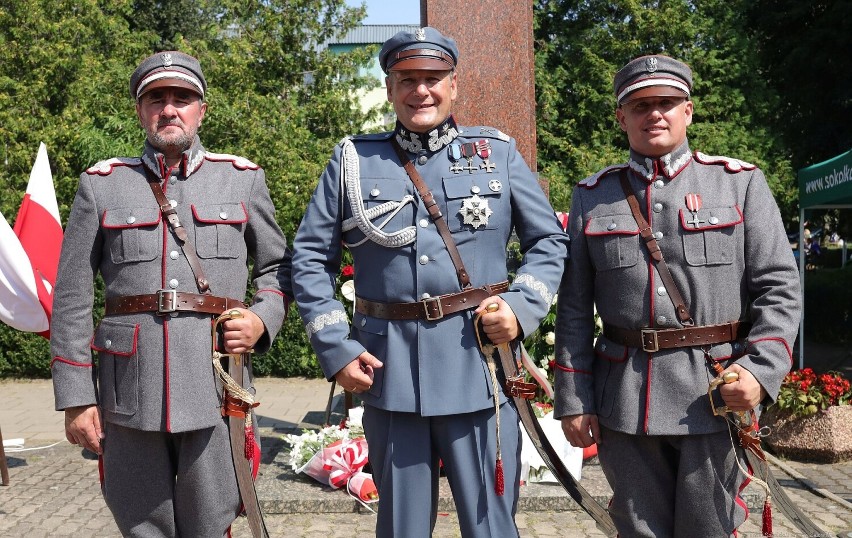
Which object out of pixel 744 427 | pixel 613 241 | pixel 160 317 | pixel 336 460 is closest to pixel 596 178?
pixel 613 241

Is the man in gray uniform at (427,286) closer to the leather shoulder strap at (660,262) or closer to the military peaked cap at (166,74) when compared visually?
the leather shoulder strap at (660,262)

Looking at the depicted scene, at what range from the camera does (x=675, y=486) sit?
3.05 metres

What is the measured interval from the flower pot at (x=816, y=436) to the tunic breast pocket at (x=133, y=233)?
187 inches

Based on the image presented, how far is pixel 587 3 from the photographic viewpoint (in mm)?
17547

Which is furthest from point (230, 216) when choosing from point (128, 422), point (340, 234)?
point (128, 422)

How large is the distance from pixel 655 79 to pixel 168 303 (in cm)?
178

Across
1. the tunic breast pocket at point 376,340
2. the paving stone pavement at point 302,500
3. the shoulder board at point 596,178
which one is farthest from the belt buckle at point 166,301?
the paving stone pavement at point 302,500

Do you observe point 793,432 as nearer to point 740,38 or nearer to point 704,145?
point 704,145

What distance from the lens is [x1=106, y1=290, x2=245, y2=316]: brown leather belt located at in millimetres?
3178

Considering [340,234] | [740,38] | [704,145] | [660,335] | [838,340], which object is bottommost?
[838,340]

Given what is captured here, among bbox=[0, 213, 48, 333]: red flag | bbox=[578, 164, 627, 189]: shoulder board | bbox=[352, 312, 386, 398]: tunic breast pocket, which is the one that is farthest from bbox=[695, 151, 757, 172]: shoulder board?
bbox=[0, 213, 48, 333]: red flag

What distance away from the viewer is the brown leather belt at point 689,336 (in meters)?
3.04

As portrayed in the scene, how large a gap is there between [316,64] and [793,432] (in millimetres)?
7729

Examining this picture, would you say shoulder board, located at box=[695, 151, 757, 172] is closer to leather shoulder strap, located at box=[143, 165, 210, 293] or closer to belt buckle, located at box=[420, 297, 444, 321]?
belt buckle, located at box=[420, 297, 444, 321]
